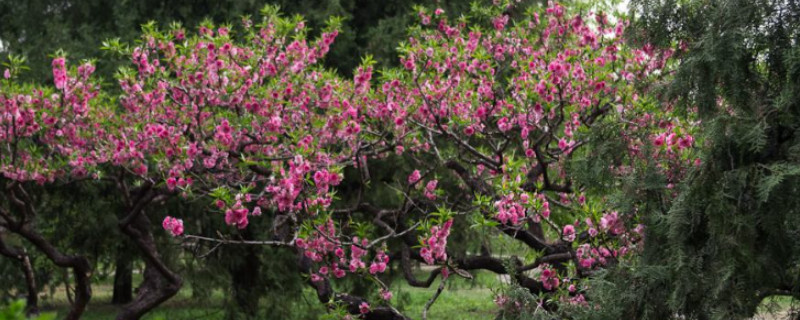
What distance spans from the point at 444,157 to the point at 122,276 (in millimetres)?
6880

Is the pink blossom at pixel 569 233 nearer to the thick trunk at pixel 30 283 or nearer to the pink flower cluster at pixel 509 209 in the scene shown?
the pink flower cluster at pixel 509 209

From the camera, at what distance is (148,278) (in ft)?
29.0

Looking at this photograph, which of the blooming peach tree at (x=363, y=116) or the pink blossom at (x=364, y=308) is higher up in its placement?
the blooming peach tree at (x=363, y=116)

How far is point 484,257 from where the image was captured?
276 inches

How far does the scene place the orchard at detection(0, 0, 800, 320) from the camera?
398 cm

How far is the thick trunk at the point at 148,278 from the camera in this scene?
8.40 m

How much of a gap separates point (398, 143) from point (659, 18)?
3.17 metres

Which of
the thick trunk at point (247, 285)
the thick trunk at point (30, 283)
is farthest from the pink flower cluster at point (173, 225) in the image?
the thick trunk at point (247, 285)

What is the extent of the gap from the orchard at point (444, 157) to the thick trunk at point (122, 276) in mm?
50

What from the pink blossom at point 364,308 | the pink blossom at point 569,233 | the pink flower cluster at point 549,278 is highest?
the pink blossom at point 569,233

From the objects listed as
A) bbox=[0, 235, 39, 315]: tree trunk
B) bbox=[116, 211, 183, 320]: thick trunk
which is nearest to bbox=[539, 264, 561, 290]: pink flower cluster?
bbox=[116, 211, 183, 320]: thick trunk

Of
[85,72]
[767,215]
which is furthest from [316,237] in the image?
[767,215]

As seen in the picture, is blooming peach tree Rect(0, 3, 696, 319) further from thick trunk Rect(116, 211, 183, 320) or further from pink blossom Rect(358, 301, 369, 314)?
thick trunk Rect(116, 211, 183, 320)

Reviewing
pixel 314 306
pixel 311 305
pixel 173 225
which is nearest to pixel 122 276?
pixel 314 306
